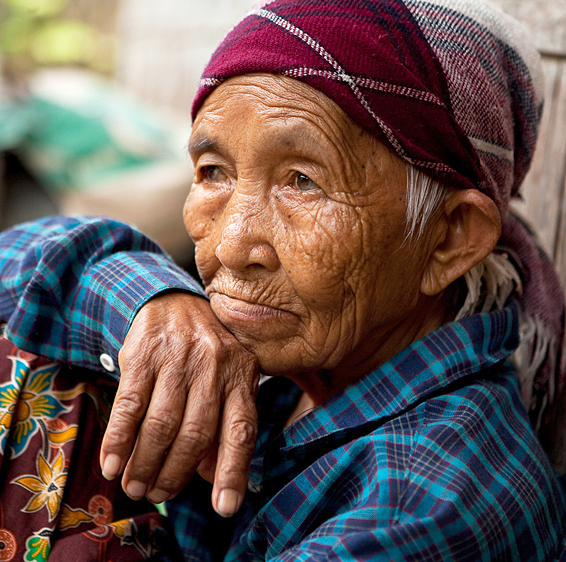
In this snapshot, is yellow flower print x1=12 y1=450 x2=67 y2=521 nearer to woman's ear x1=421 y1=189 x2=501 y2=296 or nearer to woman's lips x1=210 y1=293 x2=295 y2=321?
woman's lips x1=210 y1=293 x2=295 y2=321

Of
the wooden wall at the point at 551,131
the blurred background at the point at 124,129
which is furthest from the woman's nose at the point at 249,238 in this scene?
the blurred background at the point at 124,129

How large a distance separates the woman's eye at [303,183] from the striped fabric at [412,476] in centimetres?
43

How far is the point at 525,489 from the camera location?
1.21 m

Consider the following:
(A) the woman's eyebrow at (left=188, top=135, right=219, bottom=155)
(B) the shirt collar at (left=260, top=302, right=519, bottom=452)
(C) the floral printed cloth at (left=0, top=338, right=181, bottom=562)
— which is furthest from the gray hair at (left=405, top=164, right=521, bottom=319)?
(C) the floral printed cloth at (left=0, top=338, right=181, bottom=562)

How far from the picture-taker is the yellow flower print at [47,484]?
4.36 ft

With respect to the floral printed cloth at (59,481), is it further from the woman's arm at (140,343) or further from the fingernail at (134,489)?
Result: the fingernail at (134,489)

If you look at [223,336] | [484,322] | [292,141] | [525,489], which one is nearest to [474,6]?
[292,141]

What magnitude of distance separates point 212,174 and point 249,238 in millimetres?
249

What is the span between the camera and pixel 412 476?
1.12 m

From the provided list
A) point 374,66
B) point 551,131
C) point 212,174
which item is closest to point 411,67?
point 374,66

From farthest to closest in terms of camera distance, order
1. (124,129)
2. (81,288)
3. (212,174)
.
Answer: (124,129), (81,288), (212,174)

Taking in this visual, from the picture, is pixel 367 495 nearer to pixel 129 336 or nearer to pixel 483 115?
pixel 129 336

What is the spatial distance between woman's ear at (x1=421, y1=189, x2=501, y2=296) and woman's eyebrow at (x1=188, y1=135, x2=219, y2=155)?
0.52 metres

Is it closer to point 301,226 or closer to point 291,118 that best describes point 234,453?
point 301,226
